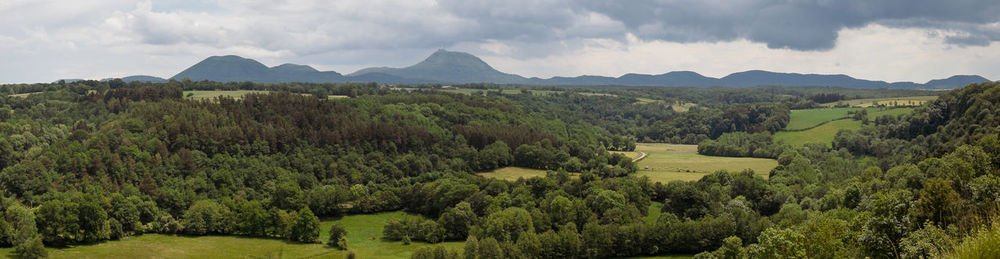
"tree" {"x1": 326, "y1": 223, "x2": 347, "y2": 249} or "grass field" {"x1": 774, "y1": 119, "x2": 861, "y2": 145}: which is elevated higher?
"grass field" {"x1": 774, "y1": 119, "x2": 861, "y2": 145}

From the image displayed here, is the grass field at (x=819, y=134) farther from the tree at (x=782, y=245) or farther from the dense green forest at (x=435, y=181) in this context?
the tree at (x=782, y=245)

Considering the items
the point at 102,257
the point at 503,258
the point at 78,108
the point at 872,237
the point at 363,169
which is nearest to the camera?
the point at 872,237

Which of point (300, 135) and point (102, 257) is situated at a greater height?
point (300, 135)

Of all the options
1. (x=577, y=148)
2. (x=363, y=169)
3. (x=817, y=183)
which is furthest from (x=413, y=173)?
(x=817, y=183)

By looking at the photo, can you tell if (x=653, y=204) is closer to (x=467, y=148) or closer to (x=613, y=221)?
(x=613, y=221)

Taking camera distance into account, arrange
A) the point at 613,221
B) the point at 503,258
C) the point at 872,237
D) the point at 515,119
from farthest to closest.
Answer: the point at 515,119
the point at 613,221
the point at 503,258
the point at 872,237

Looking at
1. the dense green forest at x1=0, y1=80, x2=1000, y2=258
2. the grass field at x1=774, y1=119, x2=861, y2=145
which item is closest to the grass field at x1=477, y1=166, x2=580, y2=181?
the dense green forest at x1=0, y1=80, x2=1000, y2=258

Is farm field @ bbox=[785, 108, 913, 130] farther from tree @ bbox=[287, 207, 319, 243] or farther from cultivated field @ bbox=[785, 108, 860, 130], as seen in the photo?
tree @ bbox=[287, 207, 319, 243]
